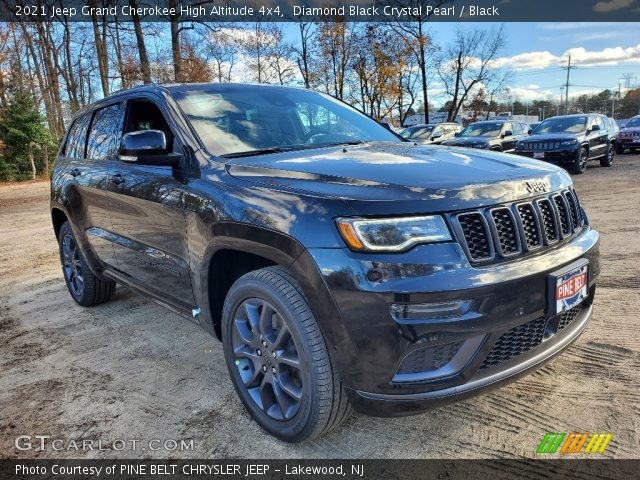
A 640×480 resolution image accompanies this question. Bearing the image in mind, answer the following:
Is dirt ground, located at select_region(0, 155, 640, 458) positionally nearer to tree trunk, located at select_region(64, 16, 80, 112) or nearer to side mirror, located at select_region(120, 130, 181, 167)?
side mirror, located at select_region(120, 130, 181, 167)

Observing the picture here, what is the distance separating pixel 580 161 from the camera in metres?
13.9

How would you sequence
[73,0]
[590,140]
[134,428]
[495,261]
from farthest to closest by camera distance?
[73,0] → [590,140] → [134,428] → [495,261]

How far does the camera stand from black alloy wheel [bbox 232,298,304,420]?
2.36 m

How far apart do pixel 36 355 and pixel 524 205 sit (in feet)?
11.8

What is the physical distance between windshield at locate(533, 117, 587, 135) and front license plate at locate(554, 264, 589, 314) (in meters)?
13.7

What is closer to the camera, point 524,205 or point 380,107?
point 524,205

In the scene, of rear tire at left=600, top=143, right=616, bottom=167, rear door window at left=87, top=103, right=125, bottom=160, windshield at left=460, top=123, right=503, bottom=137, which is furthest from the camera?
rear tire at left=600, top=143, right=616, bottom=167

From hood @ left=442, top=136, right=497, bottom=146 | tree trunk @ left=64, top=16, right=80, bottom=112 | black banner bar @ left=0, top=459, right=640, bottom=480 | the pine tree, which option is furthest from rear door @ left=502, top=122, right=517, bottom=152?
tree trunk @ left=64, top=16, right=80, bottom=112

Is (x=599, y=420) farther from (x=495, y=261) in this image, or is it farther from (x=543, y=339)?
(x=495, y=261)

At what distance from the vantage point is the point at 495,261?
2.07 meters

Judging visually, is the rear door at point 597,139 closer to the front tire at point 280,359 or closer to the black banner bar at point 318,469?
the black banner bar at point 318,469

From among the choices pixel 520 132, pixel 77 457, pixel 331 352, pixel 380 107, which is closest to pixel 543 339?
pixel 331 352

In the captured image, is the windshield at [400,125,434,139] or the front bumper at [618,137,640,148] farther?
the front bumper at [618,137,640,148]

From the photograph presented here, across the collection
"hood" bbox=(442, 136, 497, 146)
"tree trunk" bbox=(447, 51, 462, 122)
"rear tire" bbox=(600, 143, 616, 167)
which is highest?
"tree trunk" bbox=(447, 51, 462, 122)
